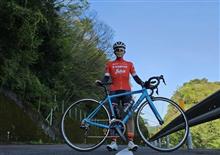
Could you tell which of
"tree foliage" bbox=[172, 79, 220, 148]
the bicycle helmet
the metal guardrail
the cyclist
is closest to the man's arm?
the cyclist

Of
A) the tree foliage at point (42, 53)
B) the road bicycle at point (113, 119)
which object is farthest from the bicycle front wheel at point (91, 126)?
the tree foliage at point (42, 53)

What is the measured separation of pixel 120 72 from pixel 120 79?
0.40 ft

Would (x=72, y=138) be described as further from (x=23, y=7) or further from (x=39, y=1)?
Result: (x=39, y=1)

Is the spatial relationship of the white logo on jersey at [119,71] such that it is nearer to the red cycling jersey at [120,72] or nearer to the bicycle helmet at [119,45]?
the red cycling jersey at [120,72]

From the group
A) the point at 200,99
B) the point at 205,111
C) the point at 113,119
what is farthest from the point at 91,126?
the point at 200,99

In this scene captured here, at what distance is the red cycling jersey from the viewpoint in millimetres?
8031

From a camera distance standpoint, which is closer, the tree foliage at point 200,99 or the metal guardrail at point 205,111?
the metal guardrail at point 205,111

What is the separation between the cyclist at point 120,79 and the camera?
7.96 m

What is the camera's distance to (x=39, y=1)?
80.7 ft

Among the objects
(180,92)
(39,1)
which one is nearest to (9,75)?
(39,1)

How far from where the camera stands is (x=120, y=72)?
808 centimetres

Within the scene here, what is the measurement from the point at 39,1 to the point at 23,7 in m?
3.01

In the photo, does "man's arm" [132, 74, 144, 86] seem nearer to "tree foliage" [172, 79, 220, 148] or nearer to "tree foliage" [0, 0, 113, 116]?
"tree foliage" [0, 0, 113, 116]

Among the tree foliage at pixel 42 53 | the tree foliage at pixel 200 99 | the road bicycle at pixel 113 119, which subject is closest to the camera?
the road bicycle at pixel 113 119
